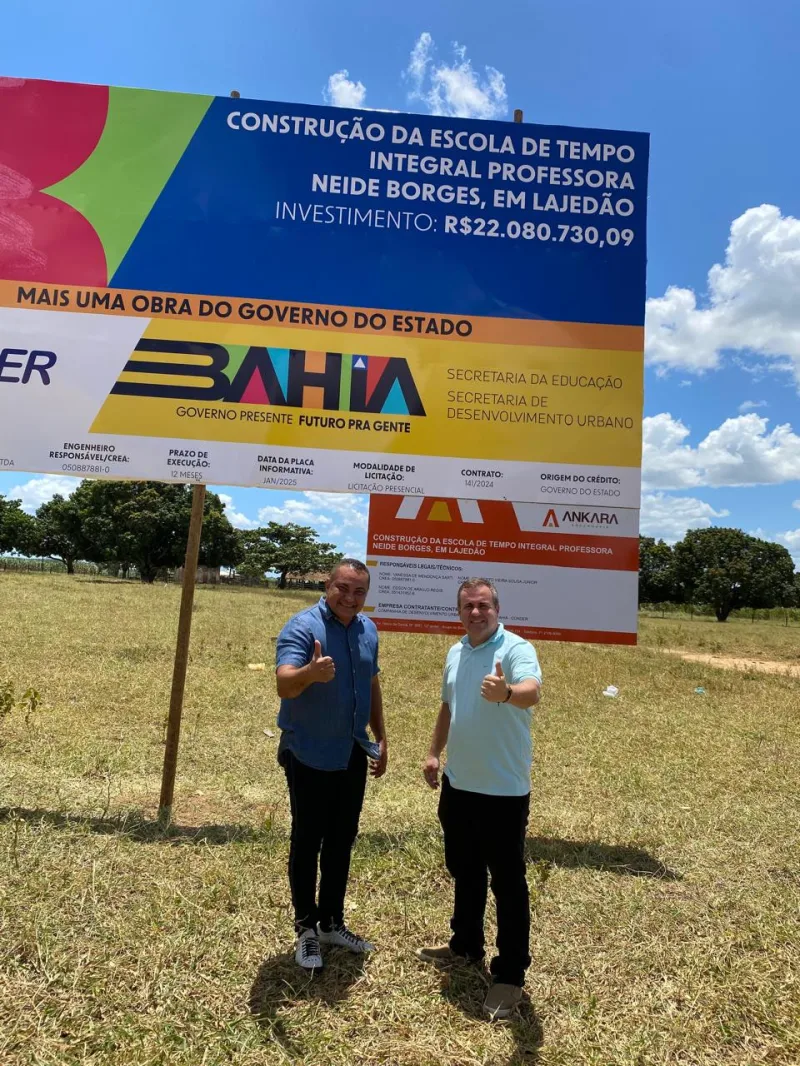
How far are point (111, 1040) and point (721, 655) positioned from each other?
18069 mm

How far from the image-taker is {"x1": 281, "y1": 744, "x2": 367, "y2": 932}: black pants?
2.86 m

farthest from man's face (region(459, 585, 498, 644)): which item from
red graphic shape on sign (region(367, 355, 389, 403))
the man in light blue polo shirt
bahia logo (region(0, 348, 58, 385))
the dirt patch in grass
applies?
the dirt patch in grass

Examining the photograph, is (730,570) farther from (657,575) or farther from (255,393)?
(255,393)

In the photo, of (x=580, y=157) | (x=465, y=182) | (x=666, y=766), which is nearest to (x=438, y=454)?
(x=465, y=182)

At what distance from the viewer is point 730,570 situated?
165 ft

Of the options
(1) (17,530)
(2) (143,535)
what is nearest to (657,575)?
(2) (143,535)

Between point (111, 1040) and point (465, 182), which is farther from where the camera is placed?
point (465, 182)

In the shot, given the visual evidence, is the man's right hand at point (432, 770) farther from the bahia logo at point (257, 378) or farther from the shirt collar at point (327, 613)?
the bahia logo at point (257, 378)

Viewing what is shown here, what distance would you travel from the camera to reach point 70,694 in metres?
7.73

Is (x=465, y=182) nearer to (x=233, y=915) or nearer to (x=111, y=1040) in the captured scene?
(x=233, y=915)

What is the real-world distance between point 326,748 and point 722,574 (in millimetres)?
53098

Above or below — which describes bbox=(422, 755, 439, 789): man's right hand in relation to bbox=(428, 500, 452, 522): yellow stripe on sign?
below

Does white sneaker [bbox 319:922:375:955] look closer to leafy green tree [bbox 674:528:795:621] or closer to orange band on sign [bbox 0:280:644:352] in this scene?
orange band on sign [bbox 0:280:644:352]

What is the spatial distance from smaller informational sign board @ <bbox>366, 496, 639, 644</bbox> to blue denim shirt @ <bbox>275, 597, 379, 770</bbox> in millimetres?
1451
